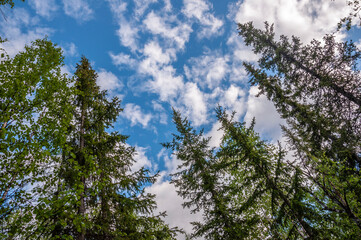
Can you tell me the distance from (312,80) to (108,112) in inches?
567

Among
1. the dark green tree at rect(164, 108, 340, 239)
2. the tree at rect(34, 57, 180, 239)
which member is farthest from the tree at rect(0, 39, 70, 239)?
the dark green tree at rect(164, 108, 340, 239)

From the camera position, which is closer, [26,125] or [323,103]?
[26,125]

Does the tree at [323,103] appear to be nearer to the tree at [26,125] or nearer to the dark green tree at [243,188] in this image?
the dark green tree at [243,188]

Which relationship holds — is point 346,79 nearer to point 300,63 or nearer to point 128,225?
point 300,63

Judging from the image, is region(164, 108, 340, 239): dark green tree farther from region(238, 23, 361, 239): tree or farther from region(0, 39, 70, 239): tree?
region(0, 39, 70, 239): tree

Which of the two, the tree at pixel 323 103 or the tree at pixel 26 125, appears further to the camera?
the tree at pixel 323 103

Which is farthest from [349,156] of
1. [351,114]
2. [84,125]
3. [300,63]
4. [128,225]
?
[84,125]

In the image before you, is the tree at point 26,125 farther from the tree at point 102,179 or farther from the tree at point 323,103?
the tree at point 323,103

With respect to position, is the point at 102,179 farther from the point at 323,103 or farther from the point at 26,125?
the point at 323,103

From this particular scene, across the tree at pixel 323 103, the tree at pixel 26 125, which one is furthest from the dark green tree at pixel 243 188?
the tree at pixel 26 125

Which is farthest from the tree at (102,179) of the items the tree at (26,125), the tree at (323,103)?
the tree at (323,103)

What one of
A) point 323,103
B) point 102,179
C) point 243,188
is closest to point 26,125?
point 102,179

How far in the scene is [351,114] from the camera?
10.9 metres

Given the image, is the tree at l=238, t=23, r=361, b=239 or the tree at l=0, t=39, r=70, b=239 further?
the tree at l=238, t=23, r=361, b=239
